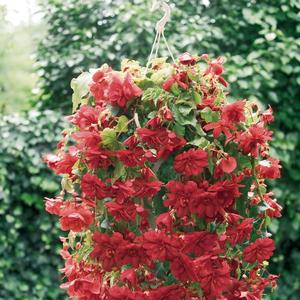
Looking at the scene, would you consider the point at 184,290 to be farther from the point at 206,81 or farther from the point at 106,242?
the point at 206,81

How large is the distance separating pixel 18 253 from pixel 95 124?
5.70 feet

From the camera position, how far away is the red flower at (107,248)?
1386 millimetres

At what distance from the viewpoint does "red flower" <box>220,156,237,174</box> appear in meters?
A: 1.39

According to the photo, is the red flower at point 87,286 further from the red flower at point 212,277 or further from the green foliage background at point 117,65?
the green foliage background at point 117,65

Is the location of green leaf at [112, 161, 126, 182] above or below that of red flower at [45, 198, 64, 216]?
above

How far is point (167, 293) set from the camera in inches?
53.5

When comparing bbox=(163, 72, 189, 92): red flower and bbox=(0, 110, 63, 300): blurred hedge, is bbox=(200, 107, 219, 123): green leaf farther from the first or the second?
bbox=(0, 110, 63, 300): blurred hedge

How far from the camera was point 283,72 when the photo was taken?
10.3 ft

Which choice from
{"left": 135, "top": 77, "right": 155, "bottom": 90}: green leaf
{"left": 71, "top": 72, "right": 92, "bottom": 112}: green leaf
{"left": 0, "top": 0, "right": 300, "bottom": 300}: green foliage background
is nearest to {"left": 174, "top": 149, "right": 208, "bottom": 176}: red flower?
{"left": 135, "top": 77, "right": 155, "bottom": 90}: green leaf

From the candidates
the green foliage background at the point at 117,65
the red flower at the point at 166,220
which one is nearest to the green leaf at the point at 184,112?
the red flower at the point at 166,220

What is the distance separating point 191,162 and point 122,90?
0.73 feet

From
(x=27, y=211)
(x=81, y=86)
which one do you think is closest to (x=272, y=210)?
(x=81, y=86)

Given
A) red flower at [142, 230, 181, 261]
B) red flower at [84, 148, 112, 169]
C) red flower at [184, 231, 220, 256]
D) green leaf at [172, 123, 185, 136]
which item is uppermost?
green leaf at [172, 123, 185, 136]

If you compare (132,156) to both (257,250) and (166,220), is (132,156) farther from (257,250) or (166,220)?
(257,250)
